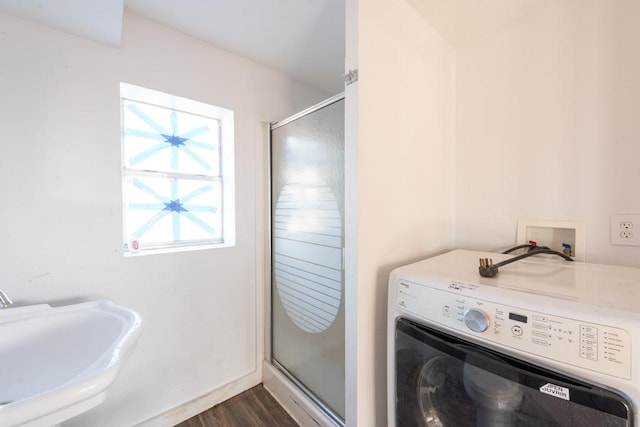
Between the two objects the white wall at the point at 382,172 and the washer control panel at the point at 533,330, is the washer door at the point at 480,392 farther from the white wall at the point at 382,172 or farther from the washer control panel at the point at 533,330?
the white wall at the point at 382,172

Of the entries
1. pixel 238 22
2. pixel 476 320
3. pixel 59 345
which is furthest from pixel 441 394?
pixel 238 22

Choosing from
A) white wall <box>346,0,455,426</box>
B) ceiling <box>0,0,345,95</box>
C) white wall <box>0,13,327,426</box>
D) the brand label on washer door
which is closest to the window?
white wall <box>0,13,327,426</box>

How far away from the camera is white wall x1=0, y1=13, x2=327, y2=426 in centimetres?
107

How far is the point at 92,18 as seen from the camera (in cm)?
106

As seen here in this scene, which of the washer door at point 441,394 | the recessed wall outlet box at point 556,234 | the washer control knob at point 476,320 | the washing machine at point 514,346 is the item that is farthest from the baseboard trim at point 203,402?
→ the recessed wall outlet box at point 556,234

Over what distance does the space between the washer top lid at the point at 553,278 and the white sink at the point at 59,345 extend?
89cm

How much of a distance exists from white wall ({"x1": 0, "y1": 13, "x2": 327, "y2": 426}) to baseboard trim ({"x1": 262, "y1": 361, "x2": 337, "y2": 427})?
12cm

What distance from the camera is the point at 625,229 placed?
1016 millimetres

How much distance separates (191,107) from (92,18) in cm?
55

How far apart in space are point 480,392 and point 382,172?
757 millimetres

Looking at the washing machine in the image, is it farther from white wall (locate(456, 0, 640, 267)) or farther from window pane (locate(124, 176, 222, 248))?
window pane (locate(124, 176, 222, 248))

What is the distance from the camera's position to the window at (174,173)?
4.78ft

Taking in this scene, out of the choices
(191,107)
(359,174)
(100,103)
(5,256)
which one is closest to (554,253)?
(359,174)

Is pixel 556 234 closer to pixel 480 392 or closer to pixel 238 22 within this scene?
pixel 480 392
